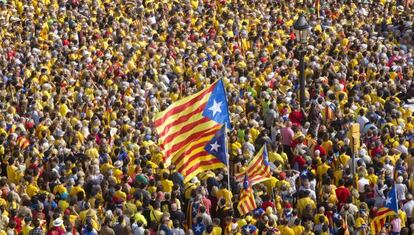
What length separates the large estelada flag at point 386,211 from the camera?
1073 inches

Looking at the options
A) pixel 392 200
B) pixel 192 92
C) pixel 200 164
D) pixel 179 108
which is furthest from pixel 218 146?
pixel 192 92

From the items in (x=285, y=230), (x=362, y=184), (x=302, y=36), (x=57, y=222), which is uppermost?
(x=302, y=36)

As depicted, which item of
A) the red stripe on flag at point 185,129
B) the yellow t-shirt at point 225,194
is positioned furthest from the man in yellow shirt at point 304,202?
the red stripe on flag at point 185,129

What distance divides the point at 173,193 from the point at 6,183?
3365 mm

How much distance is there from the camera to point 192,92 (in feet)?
116

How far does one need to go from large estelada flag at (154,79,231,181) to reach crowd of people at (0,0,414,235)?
53.5 inches

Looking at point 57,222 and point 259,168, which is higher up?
point 57,222

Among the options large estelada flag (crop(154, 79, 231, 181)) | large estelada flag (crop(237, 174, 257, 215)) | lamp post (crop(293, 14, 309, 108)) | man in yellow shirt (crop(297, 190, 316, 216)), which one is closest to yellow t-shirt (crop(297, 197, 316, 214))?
man in yellow shirt (crop(297, 190, 316, 216))

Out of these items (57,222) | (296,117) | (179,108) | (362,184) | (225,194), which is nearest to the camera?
(179,108)

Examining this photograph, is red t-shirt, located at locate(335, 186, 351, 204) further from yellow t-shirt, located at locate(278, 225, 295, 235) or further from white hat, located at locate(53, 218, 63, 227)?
white hat, located at locate(53, 218, 63, 227)

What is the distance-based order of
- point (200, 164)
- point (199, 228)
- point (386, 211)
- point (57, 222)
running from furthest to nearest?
point (386, 211) → point (199, 228) → point (57, 222) → point (200, 164)

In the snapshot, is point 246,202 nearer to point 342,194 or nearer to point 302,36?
point 342,194

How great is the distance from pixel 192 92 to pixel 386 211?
29.7 feet

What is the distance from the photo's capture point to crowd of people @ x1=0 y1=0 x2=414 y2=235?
27.4 m
